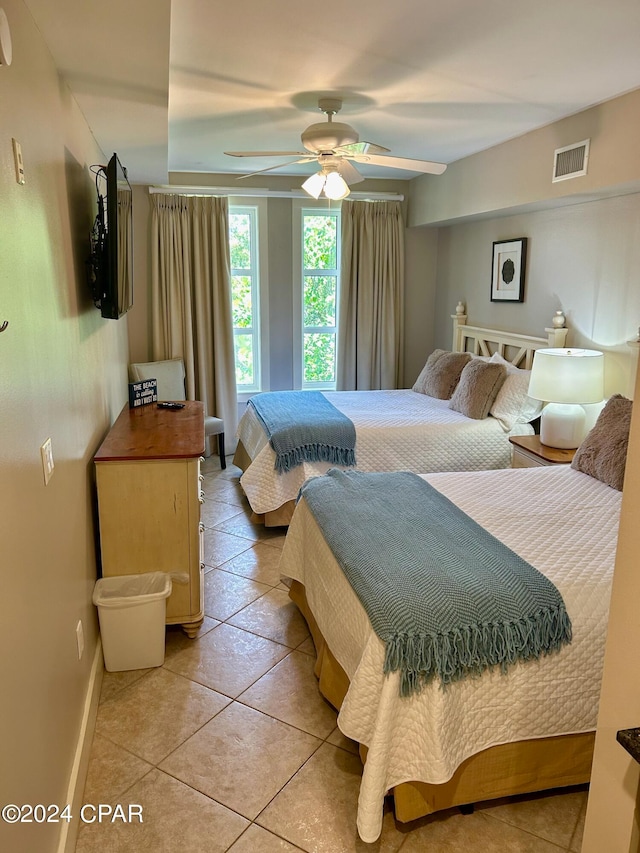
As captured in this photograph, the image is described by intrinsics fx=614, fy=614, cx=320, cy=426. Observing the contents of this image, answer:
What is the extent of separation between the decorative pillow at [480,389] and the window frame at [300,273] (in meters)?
1.79

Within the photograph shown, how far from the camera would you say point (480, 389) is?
13.9ft

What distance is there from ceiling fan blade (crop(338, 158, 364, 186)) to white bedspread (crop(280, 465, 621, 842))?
2.19 m

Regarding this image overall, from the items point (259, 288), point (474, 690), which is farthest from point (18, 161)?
point (259, 288)

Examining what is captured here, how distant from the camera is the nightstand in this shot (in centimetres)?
347

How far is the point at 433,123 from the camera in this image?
3.59 meters

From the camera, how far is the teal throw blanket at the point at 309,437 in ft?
12.6

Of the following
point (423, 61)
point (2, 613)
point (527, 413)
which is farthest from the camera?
point (527, 413)

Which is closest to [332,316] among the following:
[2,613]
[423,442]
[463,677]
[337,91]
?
[423,442]

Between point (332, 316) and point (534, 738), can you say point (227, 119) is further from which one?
point (534, 738)

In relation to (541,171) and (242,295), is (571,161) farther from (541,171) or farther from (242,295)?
(242,295)

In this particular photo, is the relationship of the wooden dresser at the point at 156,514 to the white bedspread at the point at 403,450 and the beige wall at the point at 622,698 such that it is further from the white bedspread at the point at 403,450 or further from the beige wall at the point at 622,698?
the beige wall at the point at 622,698

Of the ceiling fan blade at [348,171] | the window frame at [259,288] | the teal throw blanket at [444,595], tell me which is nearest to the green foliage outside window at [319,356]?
the window frame at [259,288]

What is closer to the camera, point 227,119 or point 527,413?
point 227,119

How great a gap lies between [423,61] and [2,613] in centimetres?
257
